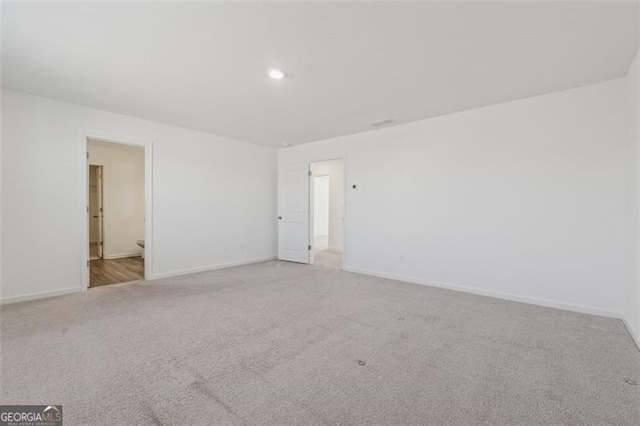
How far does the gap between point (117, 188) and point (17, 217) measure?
3302 millimetres

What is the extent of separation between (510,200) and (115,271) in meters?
6.47

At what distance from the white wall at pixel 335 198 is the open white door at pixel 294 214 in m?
1.59

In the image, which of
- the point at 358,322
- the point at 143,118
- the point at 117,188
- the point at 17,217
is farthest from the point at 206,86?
the point at 117,188

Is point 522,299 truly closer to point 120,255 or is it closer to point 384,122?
point 384,122

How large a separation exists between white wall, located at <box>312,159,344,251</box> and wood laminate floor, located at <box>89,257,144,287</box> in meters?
4.51

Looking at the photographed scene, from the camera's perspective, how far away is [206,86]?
3145 mm

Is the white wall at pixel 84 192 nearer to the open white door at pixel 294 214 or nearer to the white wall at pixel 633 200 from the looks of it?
the open white door at pixel 294 214

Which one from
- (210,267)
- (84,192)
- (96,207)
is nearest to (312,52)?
(84,192)

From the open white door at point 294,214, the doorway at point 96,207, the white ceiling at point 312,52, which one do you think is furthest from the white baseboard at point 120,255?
the white ceiling at point 312,52

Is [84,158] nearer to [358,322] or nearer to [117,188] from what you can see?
[117,188]

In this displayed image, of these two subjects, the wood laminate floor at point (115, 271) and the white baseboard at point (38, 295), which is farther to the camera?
the wood laminate floor at point (115, 271)

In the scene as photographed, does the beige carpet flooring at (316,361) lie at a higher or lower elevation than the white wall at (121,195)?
lower

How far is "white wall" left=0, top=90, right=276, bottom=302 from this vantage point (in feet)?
11.1

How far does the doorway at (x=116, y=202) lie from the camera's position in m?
6.17
